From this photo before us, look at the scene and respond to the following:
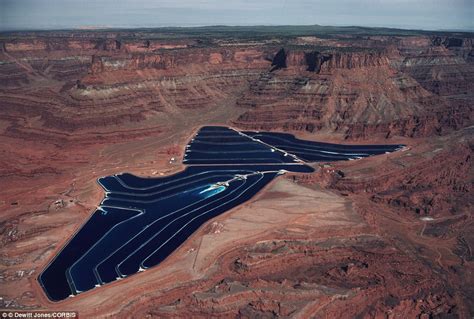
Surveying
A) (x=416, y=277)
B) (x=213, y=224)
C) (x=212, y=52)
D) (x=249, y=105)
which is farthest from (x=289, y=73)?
(x=416, y=277)

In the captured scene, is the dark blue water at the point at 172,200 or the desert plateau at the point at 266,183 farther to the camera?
the dark blue water at the point at 172,200

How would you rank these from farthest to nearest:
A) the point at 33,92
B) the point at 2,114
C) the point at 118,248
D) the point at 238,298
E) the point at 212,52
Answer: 1. the point at 212,52
2. the point at 33,92
3. the point at 2,114
4. the point at 118,248
5. the point at 238,298

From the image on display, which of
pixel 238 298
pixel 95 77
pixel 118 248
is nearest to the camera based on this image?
pixel 238 298

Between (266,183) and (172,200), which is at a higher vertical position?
(266,183)

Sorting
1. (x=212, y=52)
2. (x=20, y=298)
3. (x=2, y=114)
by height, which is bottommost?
(x=20, y=298)

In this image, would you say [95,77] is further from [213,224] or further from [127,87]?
[213,224]

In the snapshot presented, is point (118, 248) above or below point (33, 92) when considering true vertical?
below

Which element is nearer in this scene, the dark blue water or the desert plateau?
the desert plateau

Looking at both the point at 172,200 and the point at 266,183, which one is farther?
the point at 266,183
